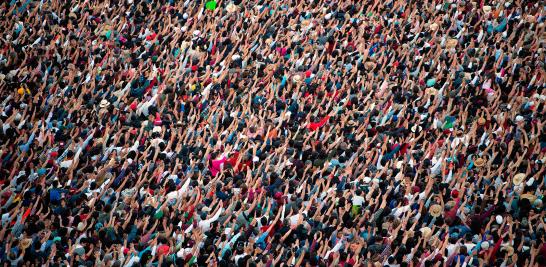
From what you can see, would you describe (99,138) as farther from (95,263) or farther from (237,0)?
(237,0)

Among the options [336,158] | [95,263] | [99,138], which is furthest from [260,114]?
[95,263]

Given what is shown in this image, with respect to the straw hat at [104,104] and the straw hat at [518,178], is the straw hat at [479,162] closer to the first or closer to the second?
the straw hat at [518,178]

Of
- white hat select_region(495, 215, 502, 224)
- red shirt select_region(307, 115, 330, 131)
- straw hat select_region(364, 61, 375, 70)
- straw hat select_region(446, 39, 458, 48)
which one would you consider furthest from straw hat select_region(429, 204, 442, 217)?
straw hat select_region(446, 39, 458, 48)

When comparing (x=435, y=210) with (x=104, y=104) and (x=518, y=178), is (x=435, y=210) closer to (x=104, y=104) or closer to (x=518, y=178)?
(x=518, y=178)

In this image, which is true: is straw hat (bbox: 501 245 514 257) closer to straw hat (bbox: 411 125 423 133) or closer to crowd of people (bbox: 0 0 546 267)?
crowd of people (bbox: 0 0 546 267)

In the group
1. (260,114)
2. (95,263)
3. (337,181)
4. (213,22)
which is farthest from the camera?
(213,22)

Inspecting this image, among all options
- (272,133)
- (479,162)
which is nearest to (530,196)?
(479,162)
